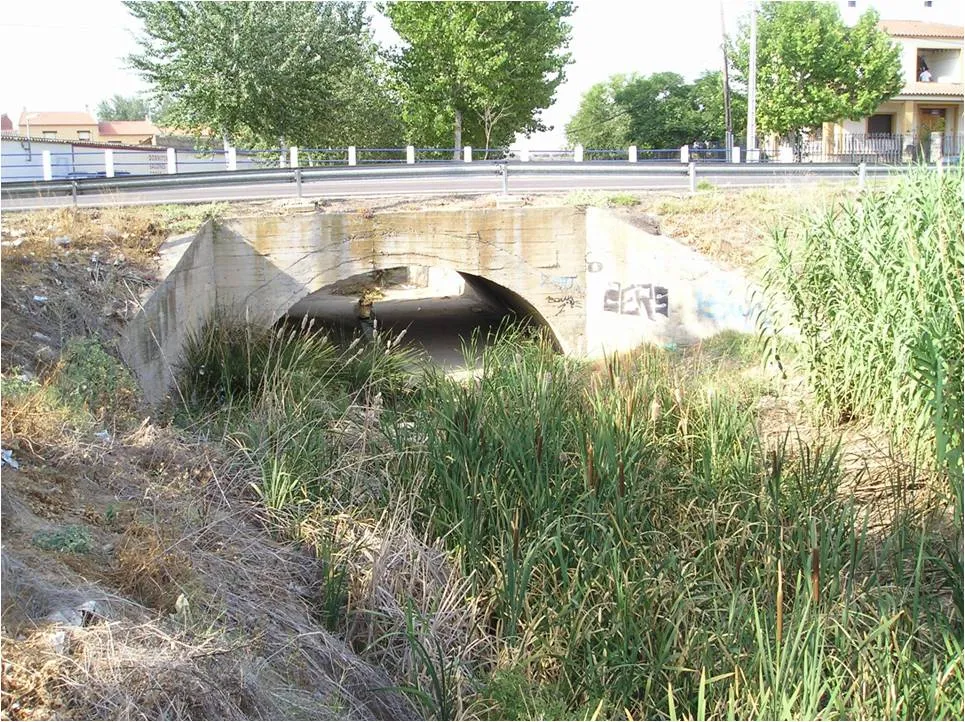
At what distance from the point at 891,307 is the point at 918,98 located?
121 ft

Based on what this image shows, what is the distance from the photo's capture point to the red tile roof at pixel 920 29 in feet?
138

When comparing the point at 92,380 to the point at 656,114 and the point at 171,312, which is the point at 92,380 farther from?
the point at 656,114

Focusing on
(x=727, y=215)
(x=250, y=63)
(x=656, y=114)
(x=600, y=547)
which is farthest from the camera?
(x=656, y=114)

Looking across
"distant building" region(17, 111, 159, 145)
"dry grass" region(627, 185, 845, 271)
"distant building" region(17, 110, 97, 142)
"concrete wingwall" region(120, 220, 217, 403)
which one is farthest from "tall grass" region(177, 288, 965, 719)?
"distant building" region(17, 110, 97, 142)

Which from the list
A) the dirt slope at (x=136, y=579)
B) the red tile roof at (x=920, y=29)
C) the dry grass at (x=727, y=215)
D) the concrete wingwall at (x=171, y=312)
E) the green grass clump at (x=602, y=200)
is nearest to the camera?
the dirt slope at (x=136, y=579)

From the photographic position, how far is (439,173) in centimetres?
1542

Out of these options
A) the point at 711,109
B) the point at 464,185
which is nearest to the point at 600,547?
the point at 464,185

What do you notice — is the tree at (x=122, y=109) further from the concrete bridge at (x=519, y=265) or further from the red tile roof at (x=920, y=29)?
the concrete bridge at (x=519, y=265)

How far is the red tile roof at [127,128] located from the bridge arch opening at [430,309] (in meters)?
40.2

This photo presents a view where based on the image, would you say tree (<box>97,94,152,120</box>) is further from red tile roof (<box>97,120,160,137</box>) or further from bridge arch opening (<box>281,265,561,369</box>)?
bridge arch opening (<box>281,265,561,369</box>)

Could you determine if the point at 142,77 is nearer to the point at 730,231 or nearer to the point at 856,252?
the point at 730,231

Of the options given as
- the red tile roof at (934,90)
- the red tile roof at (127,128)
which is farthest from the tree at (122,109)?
the red tile roof at (934,90)

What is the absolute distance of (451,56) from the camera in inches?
1152

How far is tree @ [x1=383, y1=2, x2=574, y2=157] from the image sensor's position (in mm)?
27922
